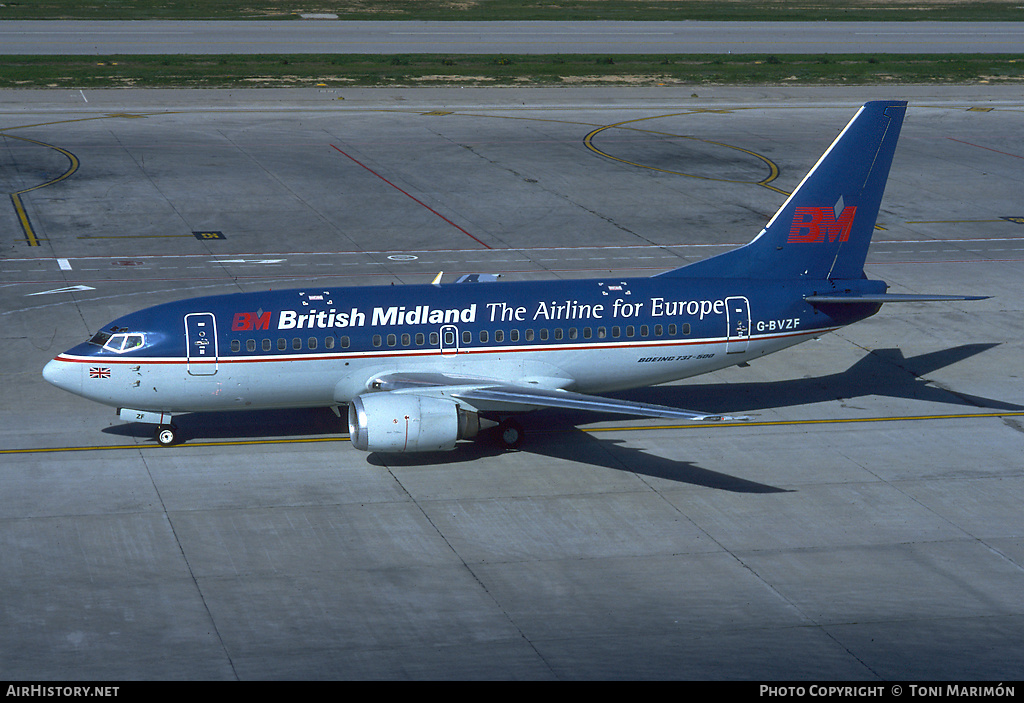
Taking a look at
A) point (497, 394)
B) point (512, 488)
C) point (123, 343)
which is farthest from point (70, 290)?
point (512, 488)

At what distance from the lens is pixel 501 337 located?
1341 inches

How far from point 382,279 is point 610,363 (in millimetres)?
18096

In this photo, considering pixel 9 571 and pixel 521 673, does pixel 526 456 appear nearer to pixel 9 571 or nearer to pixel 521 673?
pixel 521 673

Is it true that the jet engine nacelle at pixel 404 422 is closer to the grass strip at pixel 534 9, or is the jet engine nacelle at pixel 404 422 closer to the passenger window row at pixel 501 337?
the passenger window row at pixel 501 337

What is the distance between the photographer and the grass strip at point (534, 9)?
126 meters

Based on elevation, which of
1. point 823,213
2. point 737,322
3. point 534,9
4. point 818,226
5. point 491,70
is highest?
point 534,9

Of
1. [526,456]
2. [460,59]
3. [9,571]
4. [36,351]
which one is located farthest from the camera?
[460,59]

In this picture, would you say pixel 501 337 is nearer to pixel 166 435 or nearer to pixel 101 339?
pixel 166 435

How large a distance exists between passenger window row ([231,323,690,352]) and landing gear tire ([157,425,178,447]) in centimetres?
359

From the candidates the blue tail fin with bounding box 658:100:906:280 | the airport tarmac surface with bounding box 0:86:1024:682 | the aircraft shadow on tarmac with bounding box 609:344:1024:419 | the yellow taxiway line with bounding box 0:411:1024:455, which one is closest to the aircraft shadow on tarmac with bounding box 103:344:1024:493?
the aircraft shadow on tarmac with bounding box 609:344:1024:419

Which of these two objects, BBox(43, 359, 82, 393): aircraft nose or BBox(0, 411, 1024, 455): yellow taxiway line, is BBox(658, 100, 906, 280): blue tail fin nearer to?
BBox(0, 411, 1024, 455): yellow taxiway line

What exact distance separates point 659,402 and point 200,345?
1529cm

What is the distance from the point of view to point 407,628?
24.5m
